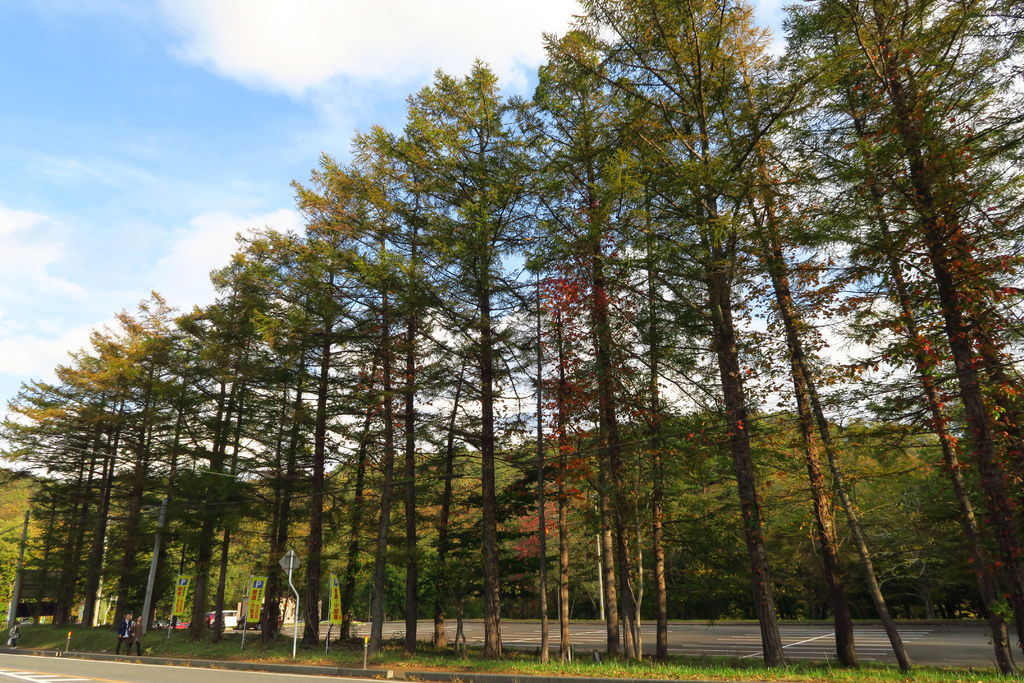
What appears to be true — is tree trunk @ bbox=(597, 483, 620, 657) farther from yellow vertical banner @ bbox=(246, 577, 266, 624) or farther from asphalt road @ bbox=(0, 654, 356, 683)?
yellow vertical banner @ bbox=(246, 577, 266, 624)

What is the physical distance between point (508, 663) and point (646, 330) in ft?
30.4

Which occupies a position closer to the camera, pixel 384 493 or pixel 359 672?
pixel 359 672

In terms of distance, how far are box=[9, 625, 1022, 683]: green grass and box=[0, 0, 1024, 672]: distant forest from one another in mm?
1106

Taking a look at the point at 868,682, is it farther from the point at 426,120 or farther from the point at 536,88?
the point at 426,120

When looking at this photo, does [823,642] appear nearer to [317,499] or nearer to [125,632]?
[317,499]

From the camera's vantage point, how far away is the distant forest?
1034cm

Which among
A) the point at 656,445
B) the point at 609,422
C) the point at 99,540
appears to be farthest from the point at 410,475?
the point at 99,540

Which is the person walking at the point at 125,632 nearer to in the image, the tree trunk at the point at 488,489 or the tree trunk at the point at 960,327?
the tree trunk at the point at 488,489

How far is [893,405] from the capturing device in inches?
445

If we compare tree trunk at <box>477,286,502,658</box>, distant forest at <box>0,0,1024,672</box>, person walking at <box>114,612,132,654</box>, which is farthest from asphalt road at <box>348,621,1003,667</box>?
person walking at <box>114,612,132,654</box>

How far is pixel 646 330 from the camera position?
1664cm

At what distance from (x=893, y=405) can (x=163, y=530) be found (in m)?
25.9

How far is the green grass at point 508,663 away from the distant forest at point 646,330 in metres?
1.11

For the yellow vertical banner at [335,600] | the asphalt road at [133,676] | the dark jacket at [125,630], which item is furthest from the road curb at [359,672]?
the yellow vertical banner at [335,600]
